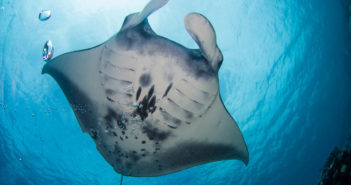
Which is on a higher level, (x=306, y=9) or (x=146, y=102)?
(x=306, y=9)

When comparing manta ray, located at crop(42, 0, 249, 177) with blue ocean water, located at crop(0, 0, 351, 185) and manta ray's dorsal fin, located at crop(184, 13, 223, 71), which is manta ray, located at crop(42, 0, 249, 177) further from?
blue ocean water, located at crop(0, 0, 351, 185)

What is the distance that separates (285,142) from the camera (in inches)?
572

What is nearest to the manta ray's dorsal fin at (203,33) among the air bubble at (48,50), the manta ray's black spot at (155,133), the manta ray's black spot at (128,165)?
the manta ray's black spot at (155,133)

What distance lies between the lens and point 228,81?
8.48m

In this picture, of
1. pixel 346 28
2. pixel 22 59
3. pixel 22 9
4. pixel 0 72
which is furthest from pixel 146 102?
pixel 346 28

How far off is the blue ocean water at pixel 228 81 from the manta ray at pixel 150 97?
14.6 feet

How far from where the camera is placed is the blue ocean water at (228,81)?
6742 millimetres

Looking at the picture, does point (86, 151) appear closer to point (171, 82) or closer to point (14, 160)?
point (14, 160)

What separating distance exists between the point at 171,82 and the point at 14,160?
15824 millimetres

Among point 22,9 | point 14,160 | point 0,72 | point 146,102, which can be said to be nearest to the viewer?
point 146,102

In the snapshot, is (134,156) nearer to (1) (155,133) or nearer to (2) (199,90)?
(1) (155,133)

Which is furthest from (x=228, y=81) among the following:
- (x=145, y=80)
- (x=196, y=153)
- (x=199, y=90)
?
(x=145, y=80)

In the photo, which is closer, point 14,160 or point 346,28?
point 346,28

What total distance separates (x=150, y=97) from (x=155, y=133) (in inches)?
23.4
